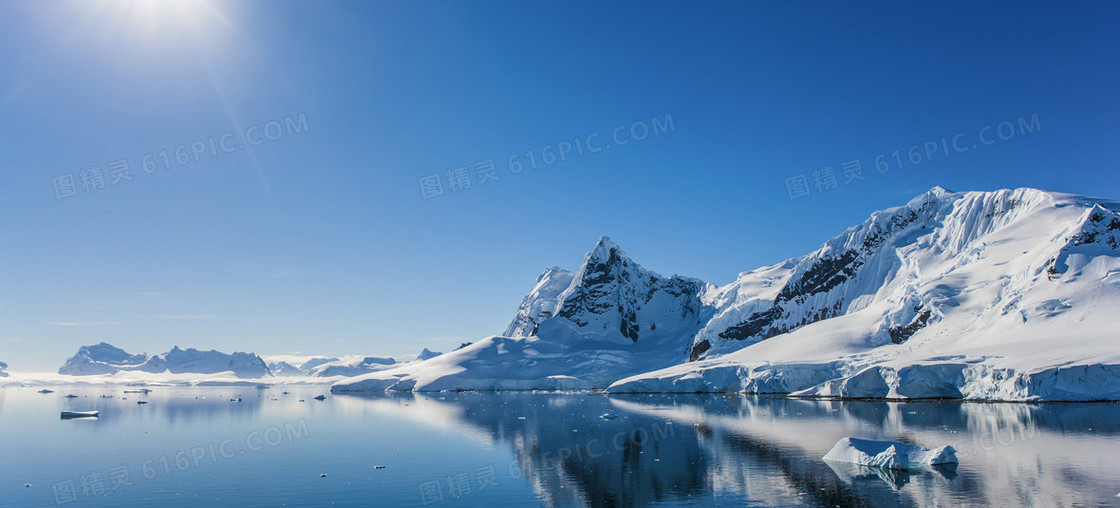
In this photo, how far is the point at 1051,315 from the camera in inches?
3354

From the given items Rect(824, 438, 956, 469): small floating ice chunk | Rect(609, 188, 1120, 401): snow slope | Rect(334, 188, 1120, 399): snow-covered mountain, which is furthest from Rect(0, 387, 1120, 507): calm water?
Rect(334, 188, 1120, 399): snow-covered mountain

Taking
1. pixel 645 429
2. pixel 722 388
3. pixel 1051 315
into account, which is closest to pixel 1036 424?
pixel 645 429

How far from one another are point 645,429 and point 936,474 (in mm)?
28341

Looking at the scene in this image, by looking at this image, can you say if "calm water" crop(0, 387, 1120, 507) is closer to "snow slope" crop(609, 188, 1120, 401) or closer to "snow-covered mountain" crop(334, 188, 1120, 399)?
"snow slope" crop(609, 188, 1120, 401)

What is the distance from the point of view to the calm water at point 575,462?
1097 inches

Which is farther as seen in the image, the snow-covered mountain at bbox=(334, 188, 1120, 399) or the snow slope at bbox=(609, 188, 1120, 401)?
the snow-covered mountain at bbox=(334, 188, 1120, 399)

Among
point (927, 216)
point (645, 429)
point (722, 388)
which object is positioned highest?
point (927, 216)

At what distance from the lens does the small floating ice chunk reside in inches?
1267

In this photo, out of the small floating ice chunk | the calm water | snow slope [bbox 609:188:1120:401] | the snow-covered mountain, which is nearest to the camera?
the calm water

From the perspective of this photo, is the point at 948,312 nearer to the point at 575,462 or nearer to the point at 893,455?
the point at 893,455

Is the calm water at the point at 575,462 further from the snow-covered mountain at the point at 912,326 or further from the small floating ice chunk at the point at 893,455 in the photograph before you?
the snow-covered mountain at the point at 912,326

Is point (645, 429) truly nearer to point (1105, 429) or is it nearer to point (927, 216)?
point (1105, 429)

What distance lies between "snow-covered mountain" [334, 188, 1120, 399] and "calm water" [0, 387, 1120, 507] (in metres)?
12.6

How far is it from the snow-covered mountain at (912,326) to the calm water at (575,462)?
12.6 meters
